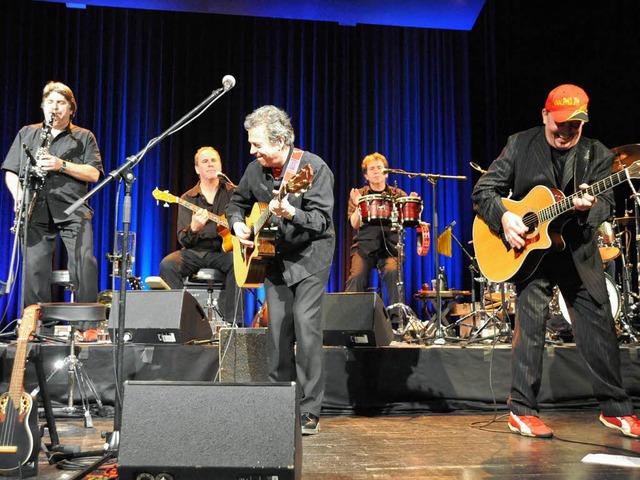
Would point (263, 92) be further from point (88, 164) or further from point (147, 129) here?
point (88, 164)

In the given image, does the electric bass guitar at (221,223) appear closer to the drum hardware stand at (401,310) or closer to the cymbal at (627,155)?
the drum hardware stand at (401,310)

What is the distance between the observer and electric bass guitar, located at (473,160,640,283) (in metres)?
3.65

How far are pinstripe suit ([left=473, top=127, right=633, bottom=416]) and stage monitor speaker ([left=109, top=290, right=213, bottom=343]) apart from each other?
2.34 metres

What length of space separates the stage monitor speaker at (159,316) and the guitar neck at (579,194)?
2631 millimetres

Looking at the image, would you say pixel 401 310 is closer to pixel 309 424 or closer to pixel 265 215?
pixel 309 424

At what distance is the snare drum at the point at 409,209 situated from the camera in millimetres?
6977

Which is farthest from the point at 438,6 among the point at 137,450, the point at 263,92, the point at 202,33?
the point at 137,450

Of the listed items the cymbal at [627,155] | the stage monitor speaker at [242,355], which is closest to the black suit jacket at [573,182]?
the stage monitor speaker at [242,355]

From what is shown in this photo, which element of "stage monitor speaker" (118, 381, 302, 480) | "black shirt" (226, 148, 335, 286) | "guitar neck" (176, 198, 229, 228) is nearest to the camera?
"stage monitor speaker" (118, 381, 302, 480)

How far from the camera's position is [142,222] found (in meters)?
9.88

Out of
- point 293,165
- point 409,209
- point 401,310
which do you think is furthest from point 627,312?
point 293,165

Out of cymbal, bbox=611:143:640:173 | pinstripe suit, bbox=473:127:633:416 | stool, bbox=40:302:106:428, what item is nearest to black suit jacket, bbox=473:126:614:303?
pinstripe suit, bbox=473:127:633:416

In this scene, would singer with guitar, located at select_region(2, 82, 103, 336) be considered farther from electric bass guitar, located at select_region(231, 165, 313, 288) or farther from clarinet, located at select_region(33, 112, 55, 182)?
electric bass guitar, located at select_region(231, 165, 313, 288)

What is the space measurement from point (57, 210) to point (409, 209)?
3.56 m
